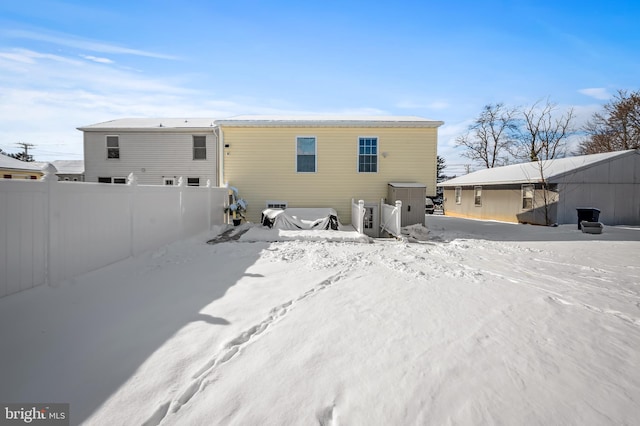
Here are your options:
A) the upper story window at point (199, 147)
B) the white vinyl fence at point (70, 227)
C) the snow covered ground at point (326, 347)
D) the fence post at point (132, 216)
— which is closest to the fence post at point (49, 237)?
the white vinyl fence at point (70, 227)

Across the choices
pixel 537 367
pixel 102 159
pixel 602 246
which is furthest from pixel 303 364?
pixel 102 159

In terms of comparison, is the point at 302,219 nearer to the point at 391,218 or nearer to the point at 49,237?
the point at 391,218

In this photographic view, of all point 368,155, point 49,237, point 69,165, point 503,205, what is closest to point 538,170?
point 503,205

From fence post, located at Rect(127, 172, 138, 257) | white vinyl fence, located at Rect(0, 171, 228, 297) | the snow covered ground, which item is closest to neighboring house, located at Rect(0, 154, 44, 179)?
white vinyl fence, located at Rect(0, 171, 228, 297)

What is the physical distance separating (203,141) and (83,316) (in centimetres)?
1490

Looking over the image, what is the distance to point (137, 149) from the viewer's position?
1658 centimetres

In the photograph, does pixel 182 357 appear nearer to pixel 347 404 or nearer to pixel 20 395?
pixel 20 395

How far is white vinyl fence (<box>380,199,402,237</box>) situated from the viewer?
9.03 metres

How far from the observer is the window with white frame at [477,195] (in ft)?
64.5

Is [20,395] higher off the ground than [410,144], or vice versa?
[410,144]

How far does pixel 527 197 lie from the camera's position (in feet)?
53.1

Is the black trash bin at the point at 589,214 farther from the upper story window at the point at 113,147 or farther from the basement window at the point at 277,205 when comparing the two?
the upper story window at the point at 113,147

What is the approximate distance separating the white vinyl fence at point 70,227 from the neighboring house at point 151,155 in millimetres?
10442

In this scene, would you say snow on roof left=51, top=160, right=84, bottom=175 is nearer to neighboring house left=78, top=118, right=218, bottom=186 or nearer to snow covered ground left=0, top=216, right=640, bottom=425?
neighboring house left=78, top=118, right=218, bottom=186
